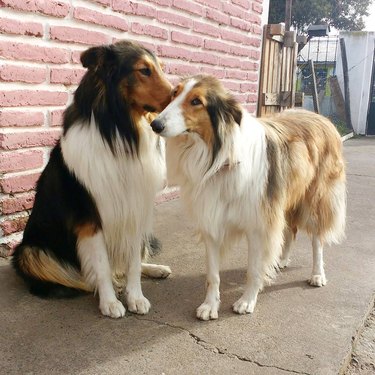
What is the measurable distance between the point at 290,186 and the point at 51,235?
154 centimetres

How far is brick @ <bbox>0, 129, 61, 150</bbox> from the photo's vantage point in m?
3.18

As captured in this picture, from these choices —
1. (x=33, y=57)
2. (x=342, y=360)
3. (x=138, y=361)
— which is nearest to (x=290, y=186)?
(x=342, y=360)

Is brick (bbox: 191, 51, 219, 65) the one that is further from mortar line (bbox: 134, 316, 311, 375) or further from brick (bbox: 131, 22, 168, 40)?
mortar line (bbox: 134, 316, 311, 375)

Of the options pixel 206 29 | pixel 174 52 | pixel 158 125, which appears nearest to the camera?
pixel 158 125

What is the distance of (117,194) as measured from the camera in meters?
2.60

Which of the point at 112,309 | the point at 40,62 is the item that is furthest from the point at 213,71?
the point at 112,309

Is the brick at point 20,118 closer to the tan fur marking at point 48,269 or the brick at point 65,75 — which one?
the brick at point 65,75

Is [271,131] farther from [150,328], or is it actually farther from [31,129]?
[31,129]

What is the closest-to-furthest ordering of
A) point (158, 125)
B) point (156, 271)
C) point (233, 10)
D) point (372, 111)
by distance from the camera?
point (158, 125), point (156, 271), point (233, 10), point (372, 111)

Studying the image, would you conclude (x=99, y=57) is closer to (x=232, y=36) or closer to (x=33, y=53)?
(x=33, y=53)

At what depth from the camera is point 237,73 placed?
589 centimetres

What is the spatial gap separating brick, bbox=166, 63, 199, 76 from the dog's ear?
234 centimetres

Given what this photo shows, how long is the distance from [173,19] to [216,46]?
894 millimetres

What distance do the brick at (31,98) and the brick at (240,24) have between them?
2.85 meters
